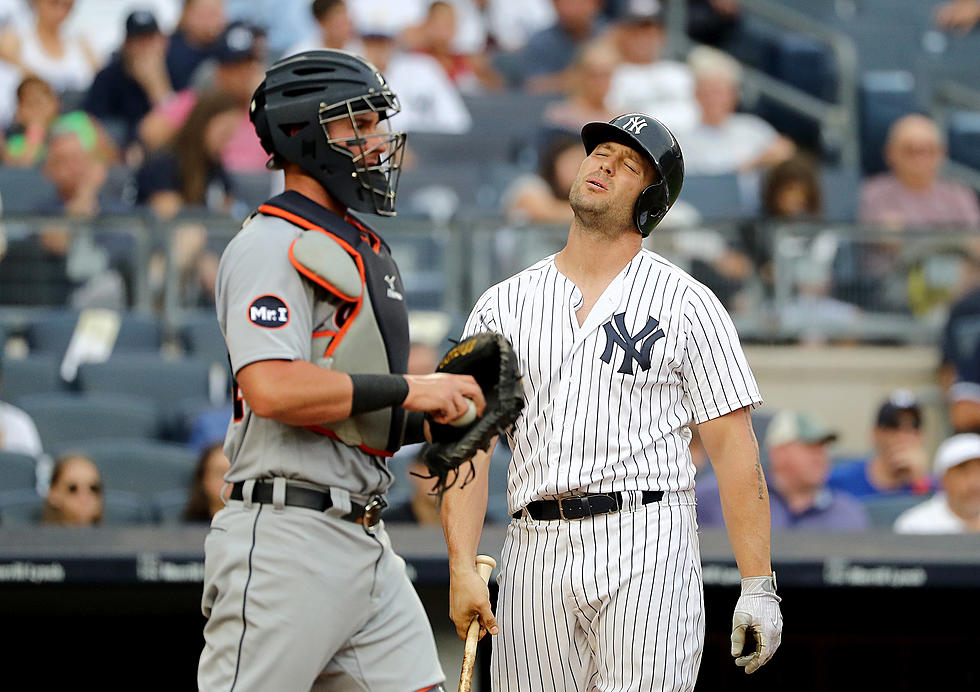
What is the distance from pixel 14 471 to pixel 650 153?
3.70 m

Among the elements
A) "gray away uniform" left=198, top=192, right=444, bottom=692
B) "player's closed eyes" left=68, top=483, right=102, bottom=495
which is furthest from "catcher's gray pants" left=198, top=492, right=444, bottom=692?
"player's closed eyes" left=68, top=483, right=102, bottom=495

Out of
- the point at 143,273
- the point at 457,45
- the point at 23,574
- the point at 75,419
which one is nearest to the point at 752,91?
the point at 457,45

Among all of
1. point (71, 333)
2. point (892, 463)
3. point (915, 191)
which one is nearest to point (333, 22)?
point (71, 333)

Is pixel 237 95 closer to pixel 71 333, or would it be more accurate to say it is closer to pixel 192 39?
pixel 192 39

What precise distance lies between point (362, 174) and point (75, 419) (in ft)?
12.6

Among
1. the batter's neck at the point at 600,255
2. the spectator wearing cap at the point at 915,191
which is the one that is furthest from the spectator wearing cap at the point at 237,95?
the batter's neck at the point at 600,255

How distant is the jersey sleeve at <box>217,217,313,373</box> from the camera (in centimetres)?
277

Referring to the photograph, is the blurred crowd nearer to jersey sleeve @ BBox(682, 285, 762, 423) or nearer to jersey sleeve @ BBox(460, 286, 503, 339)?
jersey sleeve @ BBox(460, 286, 503, 339)

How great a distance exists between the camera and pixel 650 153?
127 inches

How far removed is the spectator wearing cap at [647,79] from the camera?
9.10m

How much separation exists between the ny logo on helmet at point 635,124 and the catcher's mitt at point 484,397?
0.59 m

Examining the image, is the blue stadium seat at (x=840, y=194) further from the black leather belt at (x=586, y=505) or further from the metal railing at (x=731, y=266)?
the black leather belt at (x=586, y=505)

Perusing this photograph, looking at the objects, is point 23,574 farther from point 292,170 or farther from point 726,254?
point 726,254

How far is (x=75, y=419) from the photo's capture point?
6445mm
